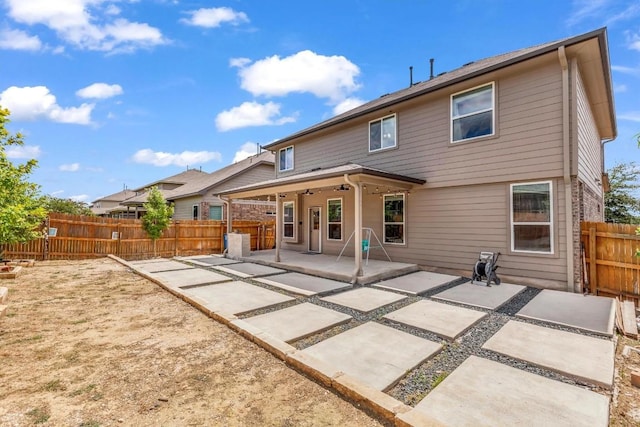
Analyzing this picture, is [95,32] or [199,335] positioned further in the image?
[95,32]

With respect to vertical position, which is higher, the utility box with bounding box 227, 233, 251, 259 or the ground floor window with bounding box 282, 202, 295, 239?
the ground floor window with bounding box 282, 202, 295, 239

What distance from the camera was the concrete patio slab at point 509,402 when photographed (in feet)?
7.18

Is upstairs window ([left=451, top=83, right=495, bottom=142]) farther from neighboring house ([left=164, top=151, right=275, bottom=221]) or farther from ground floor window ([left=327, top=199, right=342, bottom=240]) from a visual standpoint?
neighboring house ([left=164, top=151, right=275, bottom=221])

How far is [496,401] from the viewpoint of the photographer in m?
2.44

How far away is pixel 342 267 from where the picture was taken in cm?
796

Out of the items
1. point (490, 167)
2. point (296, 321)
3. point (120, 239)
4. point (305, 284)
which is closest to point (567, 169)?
point (490, 167)

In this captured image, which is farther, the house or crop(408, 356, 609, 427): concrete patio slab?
the house

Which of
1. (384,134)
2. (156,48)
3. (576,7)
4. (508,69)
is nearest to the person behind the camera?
(508,69)

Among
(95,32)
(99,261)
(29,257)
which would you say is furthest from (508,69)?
(29,257)

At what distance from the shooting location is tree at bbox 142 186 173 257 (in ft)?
37.4

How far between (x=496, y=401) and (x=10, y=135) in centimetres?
682

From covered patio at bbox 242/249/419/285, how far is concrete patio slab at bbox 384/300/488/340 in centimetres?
189

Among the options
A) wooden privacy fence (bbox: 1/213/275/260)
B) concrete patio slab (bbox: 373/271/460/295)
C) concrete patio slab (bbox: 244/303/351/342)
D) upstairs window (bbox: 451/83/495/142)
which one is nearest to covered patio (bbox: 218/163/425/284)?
concrete patio slab (bbox: 373/271/460/295)

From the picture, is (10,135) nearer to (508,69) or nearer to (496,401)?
(496,401)
